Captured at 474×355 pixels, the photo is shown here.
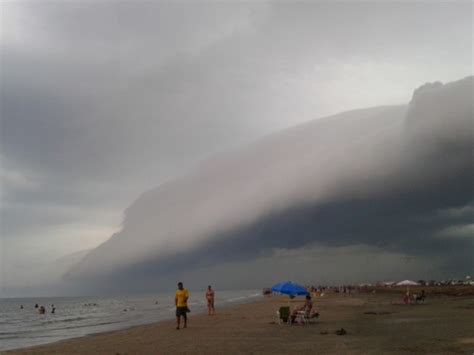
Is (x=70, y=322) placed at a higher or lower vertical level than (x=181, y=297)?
lower

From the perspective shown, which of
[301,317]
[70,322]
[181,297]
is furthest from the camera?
[70,322]

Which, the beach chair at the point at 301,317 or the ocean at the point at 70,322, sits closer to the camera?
the beach chair at the point at 301,317

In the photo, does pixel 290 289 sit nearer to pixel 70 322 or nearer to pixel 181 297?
pixel 181 297

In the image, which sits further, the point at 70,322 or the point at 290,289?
the point at 70,322

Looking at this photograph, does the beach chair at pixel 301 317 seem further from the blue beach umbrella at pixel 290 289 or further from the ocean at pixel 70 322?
the ocean at pixel 70 322

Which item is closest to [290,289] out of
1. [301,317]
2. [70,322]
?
[301,317]

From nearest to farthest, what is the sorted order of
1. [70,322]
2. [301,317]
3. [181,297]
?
1. [181,297]
2. [301,317]
3. [70,322]

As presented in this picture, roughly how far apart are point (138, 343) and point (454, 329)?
12913 mm

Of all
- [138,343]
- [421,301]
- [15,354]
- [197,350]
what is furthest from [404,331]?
[421,301]

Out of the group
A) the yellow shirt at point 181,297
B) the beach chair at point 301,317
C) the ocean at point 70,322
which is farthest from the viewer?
the ocean at point 70,322

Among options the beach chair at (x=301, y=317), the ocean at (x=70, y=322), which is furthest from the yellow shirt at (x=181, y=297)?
the ocean at (x=70, y=322)

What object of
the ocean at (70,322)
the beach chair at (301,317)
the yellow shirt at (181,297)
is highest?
the yellow shirt at (181,297)

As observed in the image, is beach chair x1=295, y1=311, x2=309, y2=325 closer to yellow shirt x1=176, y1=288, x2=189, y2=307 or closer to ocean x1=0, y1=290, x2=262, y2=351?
yellow shirt x1=176, y1=288, x2=189, y2=307

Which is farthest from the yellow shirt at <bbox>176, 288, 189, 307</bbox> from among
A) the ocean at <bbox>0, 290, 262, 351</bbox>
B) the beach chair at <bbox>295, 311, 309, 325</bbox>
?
the ocean at <bbox>0, 290, 262, 351</bbox>
